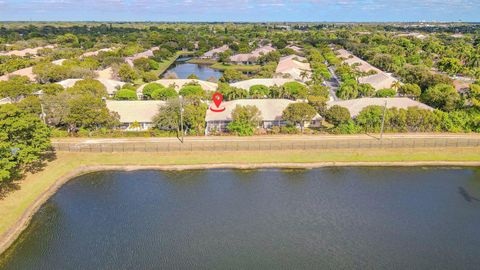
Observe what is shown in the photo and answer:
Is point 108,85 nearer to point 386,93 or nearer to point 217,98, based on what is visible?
point 217,98

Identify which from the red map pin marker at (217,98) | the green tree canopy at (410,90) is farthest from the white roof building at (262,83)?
the green tree canopy at (410,90)

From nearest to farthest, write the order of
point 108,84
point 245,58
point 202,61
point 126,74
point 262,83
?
point 108,84 < point 262,83 < point 126,74 < point 245,58 < point 202,61

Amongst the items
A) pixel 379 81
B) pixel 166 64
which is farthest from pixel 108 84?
pixel 379 81

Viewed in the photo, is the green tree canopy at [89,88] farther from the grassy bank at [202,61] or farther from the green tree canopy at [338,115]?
the grassy bank at [202,61]

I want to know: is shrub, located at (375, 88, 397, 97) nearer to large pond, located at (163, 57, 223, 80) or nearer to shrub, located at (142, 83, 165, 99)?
shrub, located at (142, 83, 165, 99)

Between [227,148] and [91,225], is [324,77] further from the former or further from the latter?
[91,225]

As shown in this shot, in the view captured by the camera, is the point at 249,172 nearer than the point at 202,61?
Yes

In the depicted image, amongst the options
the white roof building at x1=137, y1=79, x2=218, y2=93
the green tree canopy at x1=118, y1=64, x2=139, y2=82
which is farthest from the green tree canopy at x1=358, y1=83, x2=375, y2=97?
the green tree canopy at x1=118, y1=64, x2=139, y2=82

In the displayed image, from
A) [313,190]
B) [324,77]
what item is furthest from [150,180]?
[324,77]
